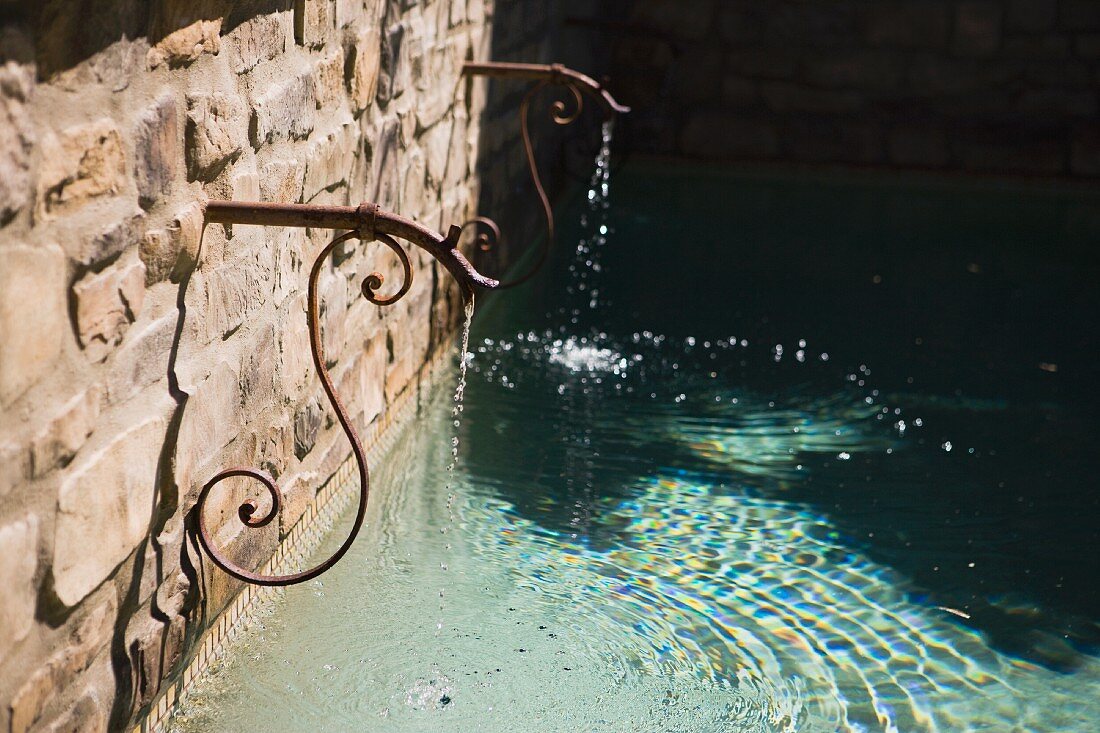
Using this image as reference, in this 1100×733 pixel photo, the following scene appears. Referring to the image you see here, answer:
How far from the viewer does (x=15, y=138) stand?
128 centimetres

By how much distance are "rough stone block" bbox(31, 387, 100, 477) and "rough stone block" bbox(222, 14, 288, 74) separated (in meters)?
0.65

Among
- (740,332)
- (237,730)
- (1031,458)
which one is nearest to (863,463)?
(1031,458)

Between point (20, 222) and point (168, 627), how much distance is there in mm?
806

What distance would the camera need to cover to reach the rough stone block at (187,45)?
166cm

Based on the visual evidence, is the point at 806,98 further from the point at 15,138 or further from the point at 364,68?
the point at 15,138

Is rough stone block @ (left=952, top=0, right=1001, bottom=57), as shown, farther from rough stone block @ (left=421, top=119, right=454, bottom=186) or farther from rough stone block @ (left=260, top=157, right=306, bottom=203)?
rough stone block @ (left=260, top=157, right=306, bottom=203)

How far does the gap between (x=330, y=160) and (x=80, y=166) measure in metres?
1.14

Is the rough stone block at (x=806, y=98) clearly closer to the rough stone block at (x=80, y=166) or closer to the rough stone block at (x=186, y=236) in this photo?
the rough stone block at (x=186, y=236)

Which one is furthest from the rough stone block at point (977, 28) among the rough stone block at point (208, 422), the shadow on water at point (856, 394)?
the rough stone block at point (208, 422)

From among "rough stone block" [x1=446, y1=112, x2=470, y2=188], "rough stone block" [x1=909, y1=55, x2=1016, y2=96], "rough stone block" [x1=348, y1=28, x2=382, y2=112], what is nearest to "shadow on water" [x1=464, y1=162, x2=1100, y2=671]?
"rough stone block" [x1=446, y1=112, x2=470, y2=188]

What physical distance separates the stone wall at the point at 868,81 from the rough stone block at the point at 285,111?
4.63m

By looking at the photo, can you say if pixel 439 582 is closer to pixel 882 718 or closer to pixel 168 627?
pixel 168 627

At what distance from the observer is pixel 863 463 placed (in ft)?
10.6

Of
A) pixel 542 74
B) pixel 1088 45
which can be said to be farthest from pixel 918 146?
pixel 542 74
